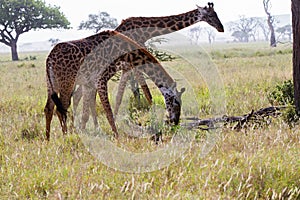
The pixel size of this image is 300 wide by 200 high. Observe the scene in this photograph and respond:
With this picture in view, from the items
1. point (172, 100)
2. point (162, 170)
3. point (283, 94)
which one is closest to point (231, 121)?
point (172, 100)

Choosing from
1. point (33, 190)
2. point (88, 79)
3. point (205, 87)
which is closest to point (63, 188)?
point (33, 190)

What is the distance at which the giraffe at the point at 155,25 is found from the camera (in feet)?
22.3

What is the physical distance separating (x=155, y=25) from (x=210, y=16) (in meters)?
0.87

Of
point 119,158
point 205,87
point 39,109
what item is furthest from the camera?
point 205,87

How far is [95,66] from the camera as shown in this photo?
19.4ft

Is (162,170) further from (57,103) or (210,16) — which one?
(210,16)

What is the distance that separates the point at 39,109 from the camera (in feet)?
25.8

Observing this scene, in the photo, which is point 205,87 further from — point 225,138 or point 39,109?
point 225,138

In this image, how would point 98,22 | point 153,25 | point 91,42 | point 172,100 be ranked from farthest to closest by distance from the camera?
point 98,22 → point 153,25 → point 91,42 → point 172,100

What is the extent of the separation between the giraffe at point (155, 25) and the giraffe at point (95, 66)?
2.57 ft

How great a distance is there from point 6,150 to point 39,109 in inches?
115

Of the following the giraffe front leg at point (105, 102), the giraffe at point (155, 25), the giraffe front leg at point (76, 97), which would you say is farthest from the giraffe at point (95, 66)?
the giraffe front leg at point (76, 97)

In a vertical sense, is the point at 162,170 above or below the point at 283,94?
below

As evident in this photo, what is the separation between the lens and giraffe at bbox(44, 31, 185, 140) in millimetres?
5629
